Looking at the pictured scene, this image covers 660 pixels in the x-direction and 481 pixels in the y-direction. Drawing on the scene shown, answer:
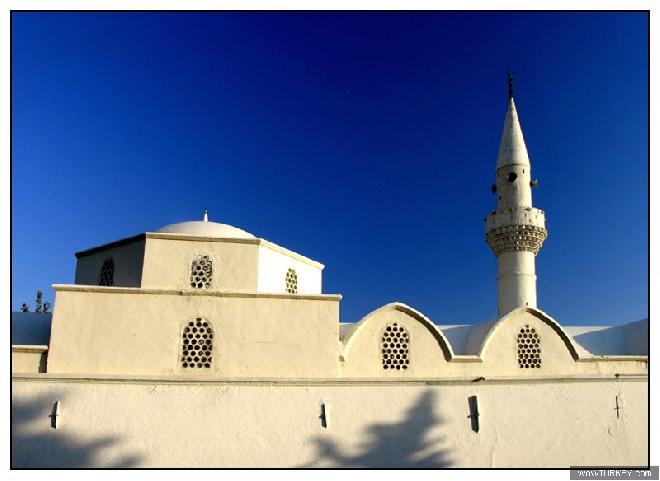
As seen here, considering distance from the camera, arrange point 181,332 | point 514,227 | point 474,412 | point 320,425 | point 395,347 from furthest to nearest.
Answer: point 514,227
point 395,347
point 474,412
point 181,332
point 320,425

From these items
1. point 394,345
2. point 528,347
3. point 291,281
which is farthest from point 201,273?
point 528,347

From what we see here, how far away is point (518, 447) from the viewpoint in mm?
11453

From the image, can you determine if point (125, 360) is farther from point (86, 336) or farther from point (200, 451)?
point (200, 451)

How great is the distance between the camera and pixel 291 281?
12945 mm

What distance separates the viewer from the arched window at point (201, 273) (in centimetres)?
1155

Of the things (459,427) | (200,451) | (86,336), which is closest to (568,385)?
(459,427)

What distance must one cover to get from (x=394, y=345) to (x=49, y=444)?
664 centimetres

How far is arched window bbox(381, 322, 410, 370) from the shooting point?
11656mm

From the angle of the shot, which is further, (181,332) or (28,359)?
(181,332)

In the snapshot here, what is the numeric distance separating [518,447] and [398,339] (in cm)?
320

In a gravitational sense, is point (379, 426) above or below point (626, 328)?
below

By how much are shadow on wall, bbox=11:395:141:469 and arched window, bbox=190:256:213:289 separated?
3203 millimetres

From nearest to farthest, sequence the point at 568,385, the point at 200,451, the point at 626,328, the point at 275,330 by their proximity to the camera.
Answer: the point at 200,451
the point at 275,330
the point at 568,385
the point at 626,328

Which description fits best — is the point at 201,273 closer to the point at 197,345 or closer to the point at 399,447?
the point at 197,345
